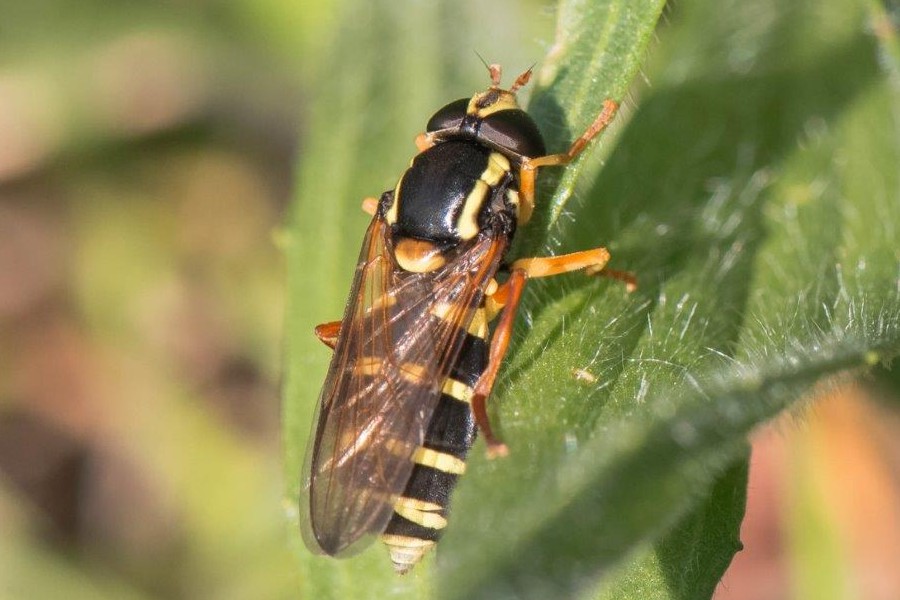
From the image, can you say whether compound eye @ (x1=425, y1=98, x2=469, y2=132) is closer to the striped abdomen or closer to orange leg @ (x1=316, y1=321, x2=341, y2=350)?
orange leg @ (x1=316, y1=321, x2=341, y2=350)

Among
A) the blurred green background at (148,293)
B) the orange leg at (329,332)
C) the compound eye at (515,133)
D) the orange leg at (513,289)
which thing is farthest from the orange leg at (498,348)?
the blurred green background at (148,293)

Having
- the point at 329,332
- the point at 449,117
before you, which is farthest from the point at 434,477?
the point at 449,117

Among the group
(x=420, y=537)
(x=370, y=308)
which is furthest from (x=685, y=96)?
(x=420, y=537)

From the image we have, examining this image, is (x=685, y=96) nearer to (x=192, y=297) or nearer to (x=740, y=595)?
(x=740, y=595)

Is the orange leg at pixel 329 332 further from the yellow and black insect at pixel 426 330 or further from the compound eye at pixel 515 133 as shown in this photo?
the compound eye at pixel 515 133

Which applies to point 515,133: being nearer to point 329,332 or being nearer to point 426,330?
point 426,330

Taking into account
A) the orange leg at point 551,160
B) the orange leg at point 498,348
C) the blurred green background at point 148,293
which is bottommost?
the blurred green background at point 148,293
